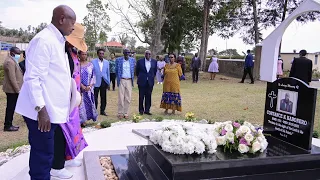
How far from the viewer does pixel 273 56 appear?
12008 mm

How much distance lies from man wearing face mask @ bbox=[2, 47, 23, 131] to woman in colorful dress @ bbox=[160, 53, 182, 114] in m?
3.35

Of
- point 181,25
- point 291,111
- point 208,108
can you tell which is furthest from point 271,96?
point 181,25

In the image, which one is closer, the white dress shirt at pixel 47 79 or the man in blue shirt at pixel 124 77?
the white dress shirt at pixel 47 79

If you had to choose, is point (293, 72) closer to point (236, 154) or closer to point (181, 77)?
point (181, 77)

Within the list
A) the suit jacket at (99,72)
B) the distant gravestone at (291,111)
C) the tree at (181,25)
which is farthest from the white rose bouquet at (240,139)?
the tree at (181,25)

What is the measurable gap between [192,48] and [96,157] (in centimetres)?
2345

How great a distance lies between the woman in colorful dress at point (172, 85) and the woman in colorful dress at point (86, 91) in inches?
87.0

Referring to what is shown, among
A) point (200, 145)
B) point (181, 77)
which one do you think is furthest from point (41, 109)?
point (181, 77)

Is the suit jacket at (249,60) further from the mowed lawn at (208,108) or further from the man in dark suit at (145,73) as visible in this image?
the man in dark suit at (145,73)

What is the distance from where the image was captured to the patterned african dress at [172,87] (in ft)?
24.7

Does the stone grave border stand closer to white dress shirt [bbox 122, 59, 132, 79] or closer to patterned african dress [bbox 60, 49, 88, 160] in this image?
patterned african dress [bbox 60, 49, 88, 160]

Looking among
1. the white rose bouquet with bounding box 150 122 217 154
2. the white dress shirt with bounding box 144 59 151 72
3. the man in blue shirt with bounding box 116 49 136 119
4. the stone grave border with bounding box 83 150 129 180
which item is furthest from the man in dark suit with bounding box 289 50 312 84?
the white rose bouquet with bounding box 150 122 217 154

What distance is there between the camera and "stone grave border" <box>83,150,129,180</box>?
118 inches

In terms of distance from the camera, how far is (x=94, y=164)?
131 inches
